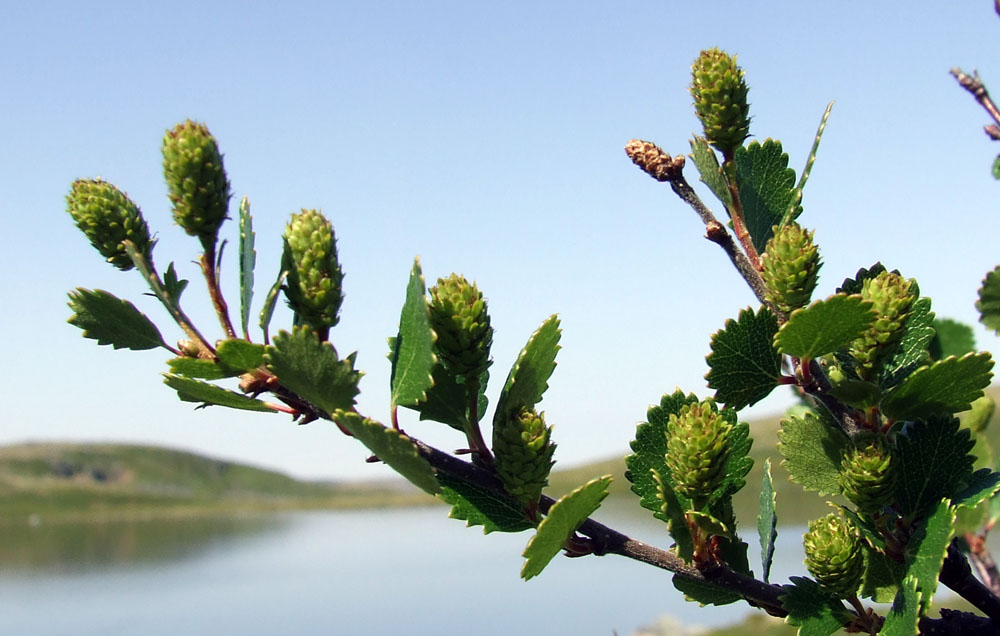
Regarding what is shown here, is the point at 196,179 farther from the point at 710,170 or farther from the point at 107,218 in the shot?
the point at 710,170

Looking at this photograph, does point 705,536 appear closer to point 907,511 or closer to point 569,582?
point 907,511

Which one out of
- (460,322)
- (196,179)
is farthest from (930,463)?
(196,179)

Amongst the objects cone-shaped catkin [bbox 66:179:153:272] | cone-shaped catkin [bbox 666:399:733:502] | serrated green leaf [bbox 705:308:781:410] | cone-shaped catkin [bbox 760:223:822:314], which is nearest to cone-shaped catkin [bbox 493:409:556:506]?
cone-shaped catkin [bbox 666:399:733:502]

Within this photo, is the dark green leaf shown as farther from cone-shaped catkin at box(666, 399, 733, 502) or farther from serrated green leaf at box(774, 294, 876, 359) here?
serrated green leaf at box(774, 294, 876, 359)

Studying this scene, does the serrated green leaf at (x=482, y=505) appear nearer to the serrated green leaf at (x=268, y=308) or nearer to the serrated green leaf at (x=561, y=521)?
the serrated green leaf at (x=561, y=521)

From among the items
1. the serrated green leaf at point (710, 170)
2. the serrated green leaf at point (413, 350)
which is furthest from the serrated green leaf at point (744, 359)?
the serrated green leaf at point (413, 350)

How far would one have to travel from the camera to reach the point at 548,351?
124cm

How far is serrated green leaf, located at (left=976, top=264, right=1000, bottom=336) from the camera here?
210 centimetres

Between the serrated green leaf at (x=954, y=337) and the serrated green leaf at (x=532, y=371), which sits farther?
the serrated green leaf at (x=954, y=337)

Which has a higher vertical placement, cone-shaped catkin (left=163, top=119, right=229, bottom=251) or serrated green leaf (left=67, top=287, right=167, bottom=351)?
cone-shaped catkin (left=163, top=119, right=229, bottom=251)

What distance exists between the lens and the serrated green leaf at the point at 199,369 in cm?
114

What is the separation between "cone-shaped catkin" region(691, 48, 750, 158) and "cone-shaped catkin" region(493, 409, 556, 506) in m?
0.58

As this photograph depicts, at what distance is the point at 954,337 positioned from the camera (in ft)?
7.80

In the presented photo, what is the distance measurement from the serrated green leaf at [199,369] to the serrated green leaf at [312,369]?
0.32 ft
